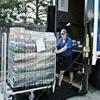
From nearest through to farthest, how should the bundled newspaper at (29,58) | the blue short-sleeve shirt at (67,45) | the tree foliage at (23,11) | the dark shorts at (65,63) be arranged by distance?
1. the bundled newspaper at (29,58)
2. the blue short-sleeve shirt at (67,45)
3. the dark shorts at (65,63)
4. the tree foliage at (23,11)

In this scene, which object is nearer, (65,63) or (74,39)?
(65,63)

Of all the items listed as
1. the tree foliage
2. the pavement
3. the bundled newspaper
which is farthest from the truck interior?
the tree foliage

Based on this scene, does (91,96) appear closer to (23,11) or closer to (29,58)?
(29,58)

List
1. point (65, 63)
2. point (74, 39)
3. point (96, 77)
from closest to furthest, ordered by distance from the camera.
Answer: point (65, 63) → point (96, 77) → point (74, 39)

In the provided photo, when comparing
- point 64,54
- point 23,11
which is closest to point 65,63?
point 64,54

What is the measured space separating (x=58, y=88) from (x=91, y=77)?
2.78 feet

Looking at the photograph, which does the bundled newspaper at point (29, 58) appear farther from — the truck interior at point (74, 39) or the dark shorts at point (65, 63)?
the dark shorts at point (65, 63)

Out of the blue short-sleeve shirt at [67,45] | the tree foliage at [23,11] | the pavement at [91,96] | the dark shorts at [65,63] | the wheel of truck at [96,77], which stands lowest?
the pavement at [91,96]

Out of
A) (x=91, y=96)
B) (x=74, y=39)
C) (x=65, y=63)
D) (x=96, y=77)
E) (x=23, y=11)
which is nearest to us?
(x=91, y=96)

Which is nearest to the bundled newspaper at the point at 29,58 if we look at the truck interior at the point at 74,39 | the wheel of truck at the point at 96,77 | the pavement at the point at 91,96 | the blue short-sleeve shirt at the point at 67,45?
the truck interior at the point at 74,39

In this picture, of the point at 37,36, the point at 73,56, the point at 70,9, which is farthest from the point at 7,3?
the point at 37,36

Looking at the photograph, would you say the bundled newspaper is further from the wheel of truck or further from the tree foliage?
the tree foliage

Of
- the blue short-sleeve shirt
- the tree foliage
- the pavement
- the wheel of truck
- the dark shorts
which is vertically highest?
the tree foliage

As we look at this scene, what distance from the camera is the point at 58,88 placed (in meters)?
5.05
